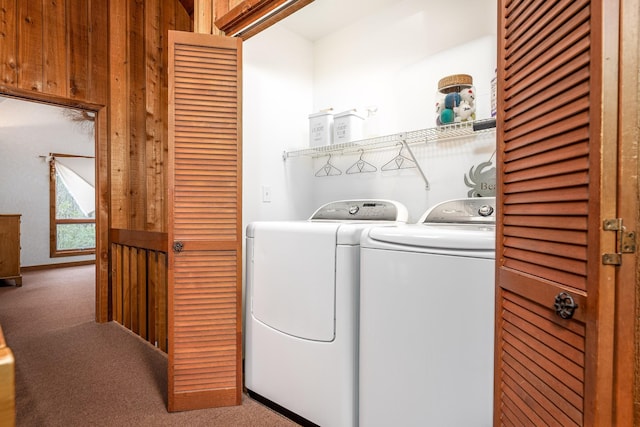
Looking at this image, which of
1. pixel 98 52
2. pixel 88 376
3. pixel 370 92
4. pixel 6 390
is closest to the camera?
pixel 6 390

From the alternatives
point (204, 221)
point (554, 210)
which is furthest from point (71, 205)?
point (554, 210)

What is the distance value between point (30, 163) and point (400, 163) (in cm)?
649

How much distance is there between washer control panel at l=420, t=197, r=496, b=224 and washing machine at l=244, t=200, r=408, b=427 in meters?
0.25

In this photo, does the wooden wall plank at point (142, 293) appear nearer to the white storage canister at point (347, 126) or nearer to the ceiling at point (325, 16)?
the white storage canister at point (347, 126)

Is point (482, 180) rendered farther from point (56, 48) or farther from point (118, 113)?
point (56, 48)

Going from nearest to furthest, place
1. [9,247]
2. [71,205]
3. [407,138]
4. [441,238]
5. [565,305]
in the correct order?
[565,305]
[441,238]
[407,138]
[9,247]
[71,205]

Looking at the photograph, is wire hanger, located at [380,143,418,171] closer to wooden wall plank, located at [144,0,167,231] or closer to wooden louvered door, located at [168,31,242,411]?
wooden louvered door, located at [168,31,242,411]

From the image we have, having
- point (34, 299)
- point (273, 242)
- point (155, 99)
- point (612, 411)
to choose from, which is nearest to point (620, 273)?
point (612, 411)

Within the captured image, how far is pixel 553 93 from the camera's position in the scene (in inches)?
26.2

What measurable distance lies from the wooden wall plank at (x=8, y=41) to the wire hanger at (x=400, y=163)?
9.58 ft

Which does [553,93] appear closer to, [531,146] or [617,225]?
[531,146]

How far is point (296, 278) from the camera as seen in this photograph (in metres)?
1.71

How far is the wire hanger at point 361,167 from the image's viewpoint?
96.6 inches

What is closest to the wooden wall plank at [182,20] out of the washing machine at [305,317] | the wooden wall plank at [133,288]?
the wooden wall plank at [133,288]
